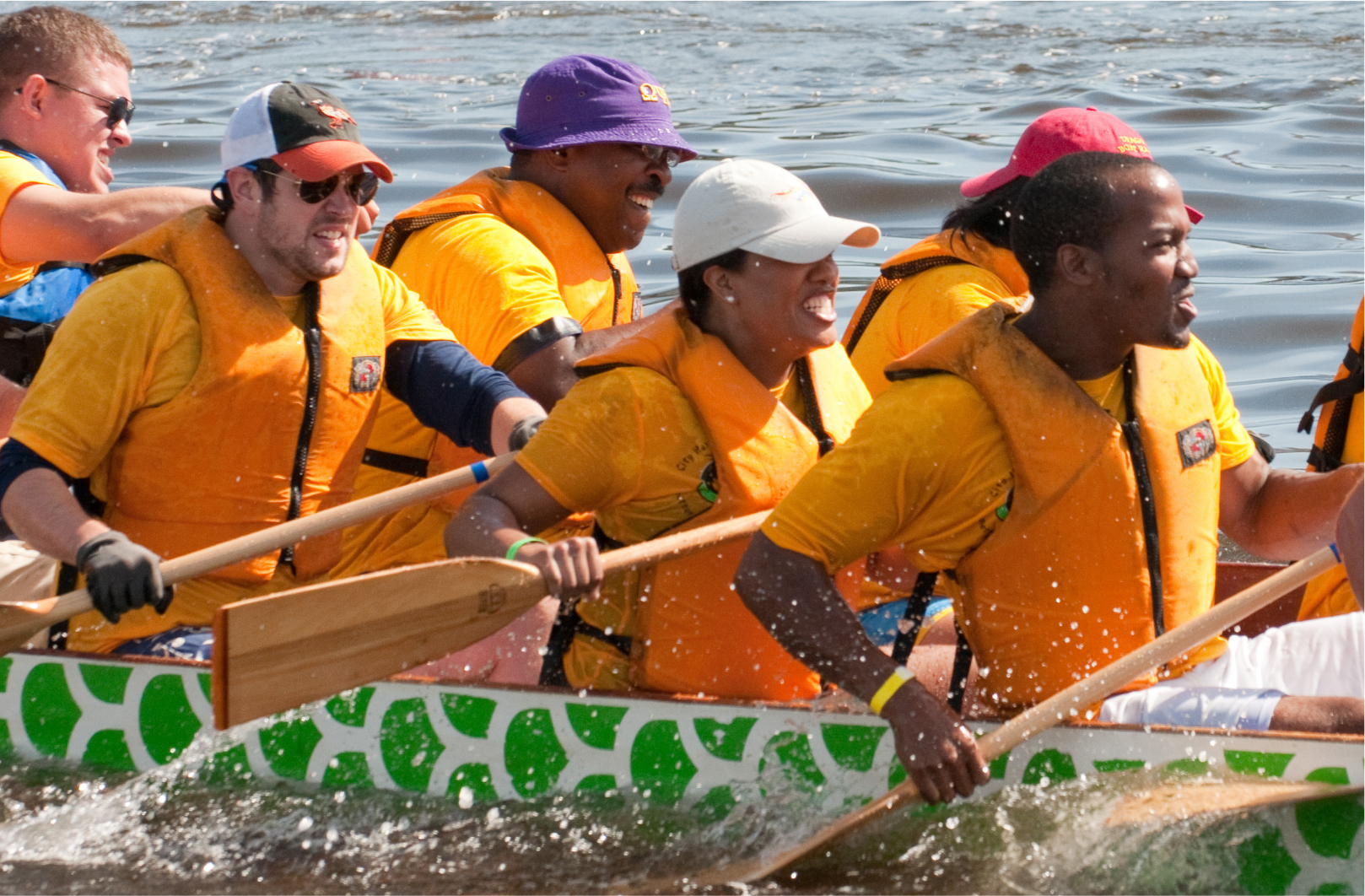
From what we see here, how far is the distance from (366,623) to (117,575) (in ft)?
1.56

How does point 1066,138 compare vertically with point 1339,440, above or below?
above

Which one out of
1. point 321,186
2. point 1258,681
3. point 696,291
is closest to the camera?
point 1258,681

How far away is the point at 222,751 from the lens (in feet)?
11.7

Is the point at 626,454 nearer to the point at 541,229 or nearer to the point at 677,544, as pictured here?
the point at 677,544

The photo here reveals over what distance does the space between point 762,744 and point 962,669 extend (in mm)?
391

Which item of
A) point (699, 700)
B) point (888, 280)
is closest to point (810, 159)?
point (888, 280)

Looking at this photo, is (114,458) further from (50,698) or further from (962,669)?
(962,669)

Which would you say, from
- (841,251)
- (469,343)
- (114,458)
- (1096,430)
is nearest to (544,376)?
(469,343)

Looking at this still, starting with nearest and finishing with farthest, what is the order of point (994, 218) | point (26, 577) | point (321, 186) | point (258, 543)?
point (258, 543), point (321, 186), point (26, 577), point (994, 218)

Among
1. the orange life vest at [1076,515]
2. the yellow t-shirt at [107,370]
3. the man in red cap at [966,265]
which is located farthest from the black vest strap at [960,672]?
the yellow t-shirt at [107,370]

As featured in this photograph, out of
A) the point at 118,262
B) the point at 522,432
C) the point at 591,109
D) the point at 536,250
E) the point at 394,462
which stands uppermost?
the point at 591,109

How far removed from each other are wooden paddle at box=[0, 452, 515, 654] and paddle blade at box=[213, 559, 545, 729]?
0.30 metres

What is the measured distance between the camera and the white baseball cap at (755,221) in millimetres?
3250

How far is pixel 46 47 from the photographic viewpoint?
4590 millimetres
